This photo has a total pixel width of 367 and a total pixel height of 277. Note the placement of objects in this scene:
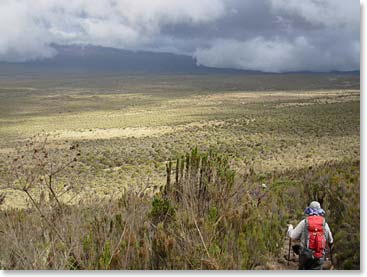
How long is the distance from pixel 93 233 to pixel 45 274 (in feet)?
1.49

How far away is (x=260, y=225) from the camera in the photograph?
11.5ft

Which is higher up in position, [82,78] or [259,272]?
[82,78]

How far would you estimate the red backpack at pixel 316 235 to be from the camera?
316 centimetres

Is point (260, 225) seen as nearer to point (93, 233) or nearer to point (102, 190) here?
point (93, 233)

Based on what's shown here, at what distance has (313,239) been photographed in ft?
10.4

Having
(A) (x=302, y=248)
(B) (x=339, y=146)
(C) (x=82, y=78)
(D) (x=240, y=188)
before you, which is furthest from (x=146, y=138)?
(C) (x=82, y=78)

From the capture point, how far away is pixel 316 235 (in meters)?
3.16

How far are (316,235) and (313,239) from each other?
4 centimetres

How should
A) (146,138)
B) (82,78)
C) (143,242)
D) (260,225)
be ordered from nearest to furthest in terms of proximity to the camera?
(143,242)
(260,225)
(146,138)
(82,78)

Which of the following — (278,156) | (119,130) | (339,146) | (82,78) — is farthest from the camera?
(82,78)

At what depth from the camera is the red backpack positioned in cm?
316

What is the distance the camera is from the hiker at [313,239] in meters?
3.16

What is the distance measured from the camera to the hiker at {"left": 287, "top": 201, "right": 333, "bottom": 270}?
10.4 ft

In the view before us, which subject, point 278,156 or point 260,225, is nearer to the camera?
point 260,225
